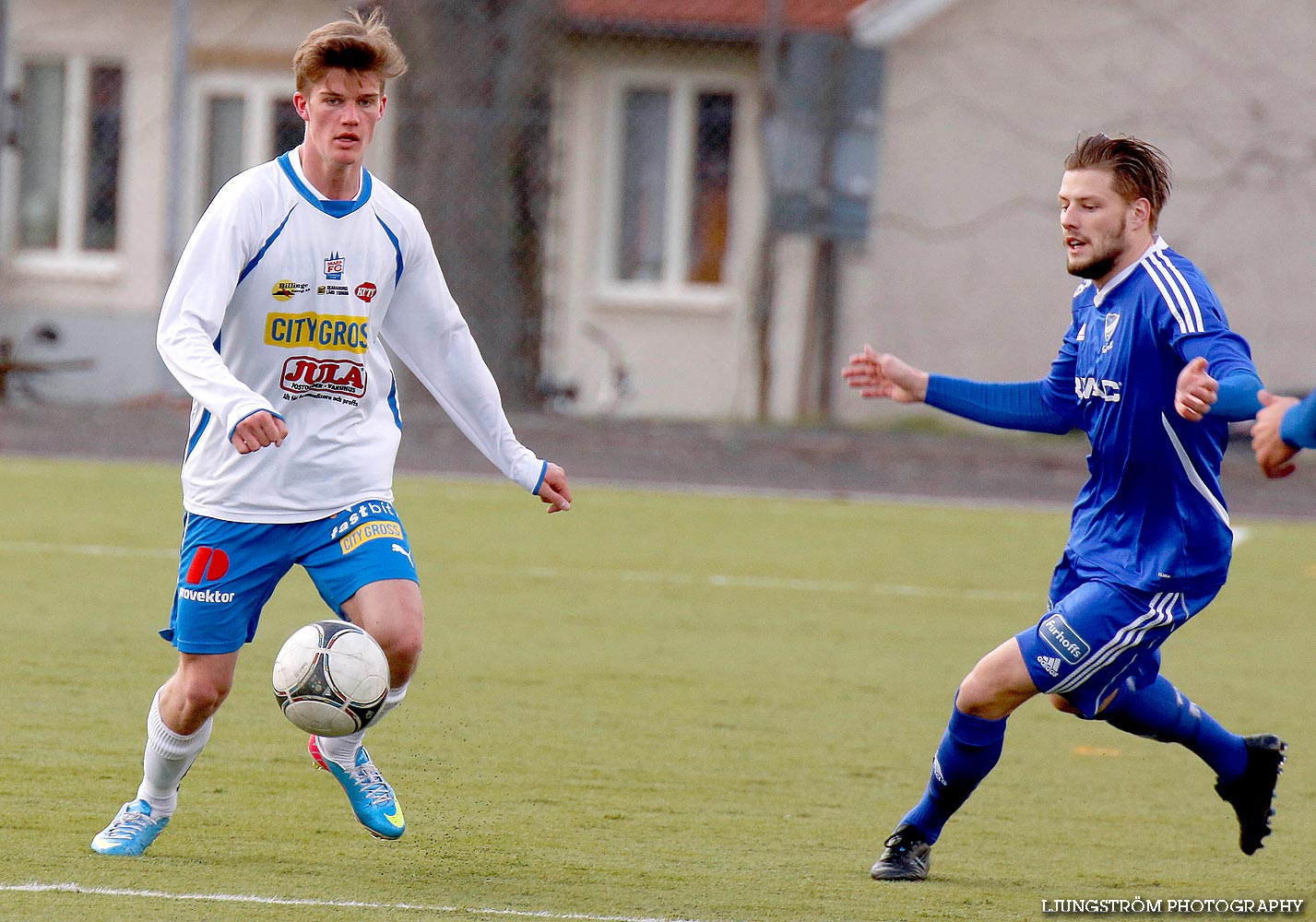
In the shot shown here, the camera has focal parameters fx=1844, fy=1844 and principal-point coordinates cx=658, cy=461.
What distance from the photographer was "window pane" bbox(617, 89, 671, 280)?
17516 mm

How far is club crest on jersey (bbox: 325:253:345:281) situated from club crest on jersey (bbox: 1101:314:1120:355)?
6.28ft

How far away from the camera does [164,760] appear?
15.2 feet

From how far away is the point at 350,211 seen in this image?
4.61 m

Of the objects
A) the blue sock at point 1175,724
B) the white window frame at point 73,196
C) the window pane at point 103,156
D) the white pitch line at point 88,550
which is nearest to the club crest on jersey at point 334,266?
the blue sock at point 1175,724

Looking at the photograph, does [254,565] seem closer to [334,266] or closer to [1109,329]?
[334,266]

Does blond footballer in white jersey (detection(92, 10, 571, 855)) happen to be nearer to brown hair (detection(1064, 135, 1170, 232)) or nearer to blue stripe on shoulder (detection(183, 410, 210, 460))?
blue stripe on shoulder (detection(183, 410, 210, 460))

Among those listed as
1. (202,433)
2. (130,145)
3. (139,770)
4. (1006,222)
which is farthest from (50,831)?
(130,145)

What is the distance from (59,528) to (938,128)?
9.48 metres

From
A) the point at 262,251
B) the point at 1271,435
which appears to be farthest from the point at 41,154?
the point at 1271,435

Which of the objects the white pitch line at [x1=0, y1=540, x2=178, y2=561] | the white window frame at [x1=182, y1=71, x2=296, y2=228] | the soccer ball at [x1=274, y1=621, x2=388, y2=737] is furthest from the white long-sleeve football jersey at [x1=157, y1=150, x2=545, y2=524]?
the white window frame at [x1=182, y1=71, x2=296, y2=228]

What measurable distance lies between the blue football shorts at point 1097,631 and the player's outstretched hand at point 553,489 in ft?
4.09

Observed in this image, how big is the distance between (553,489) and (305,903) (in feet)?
4.23

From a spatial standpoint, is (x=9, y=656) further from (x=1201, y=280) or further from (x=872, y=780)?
(x=1201, y=280)

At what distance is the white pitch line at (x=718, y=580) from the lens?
9602mm
